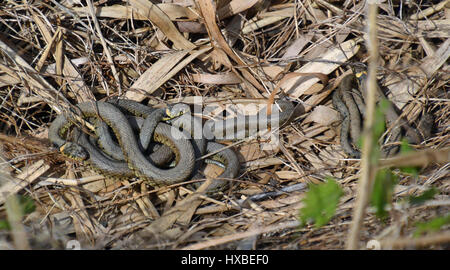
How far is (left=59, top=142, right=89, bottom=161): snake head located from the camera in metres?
4.30

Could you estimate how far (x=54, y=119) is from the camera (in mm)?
4762

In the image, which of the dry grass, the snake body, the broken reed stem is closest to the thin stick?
the dry grass

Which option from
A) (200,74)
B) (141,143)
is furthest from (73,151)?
(200,74)

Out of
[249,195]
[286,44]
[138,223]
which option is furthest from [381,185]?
[286,44]

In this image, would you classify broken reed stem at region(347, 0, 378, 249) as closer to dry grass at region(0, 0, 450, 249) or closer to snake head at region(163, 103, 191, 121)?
dry grass at region(0, 0, 450, 249)

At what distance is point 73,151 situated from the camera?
14.1 feet

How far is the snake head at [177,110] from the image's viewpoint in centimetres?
468

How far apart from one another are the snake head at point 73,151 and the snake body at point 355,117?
10.4 feet

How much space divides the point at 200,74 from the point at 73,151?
1.88 meters

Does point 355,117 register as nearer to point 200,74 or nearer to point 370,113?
point 200,74

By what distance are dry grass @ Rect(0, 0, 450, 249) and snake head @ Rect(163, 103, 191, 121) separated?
0.70ft

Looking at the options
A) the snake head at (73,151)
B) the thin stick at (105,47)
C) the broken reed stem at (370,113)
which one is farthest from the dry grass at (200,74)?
the broken reed stem at (370,113)

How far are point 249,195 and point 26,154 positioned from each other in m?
2.65
